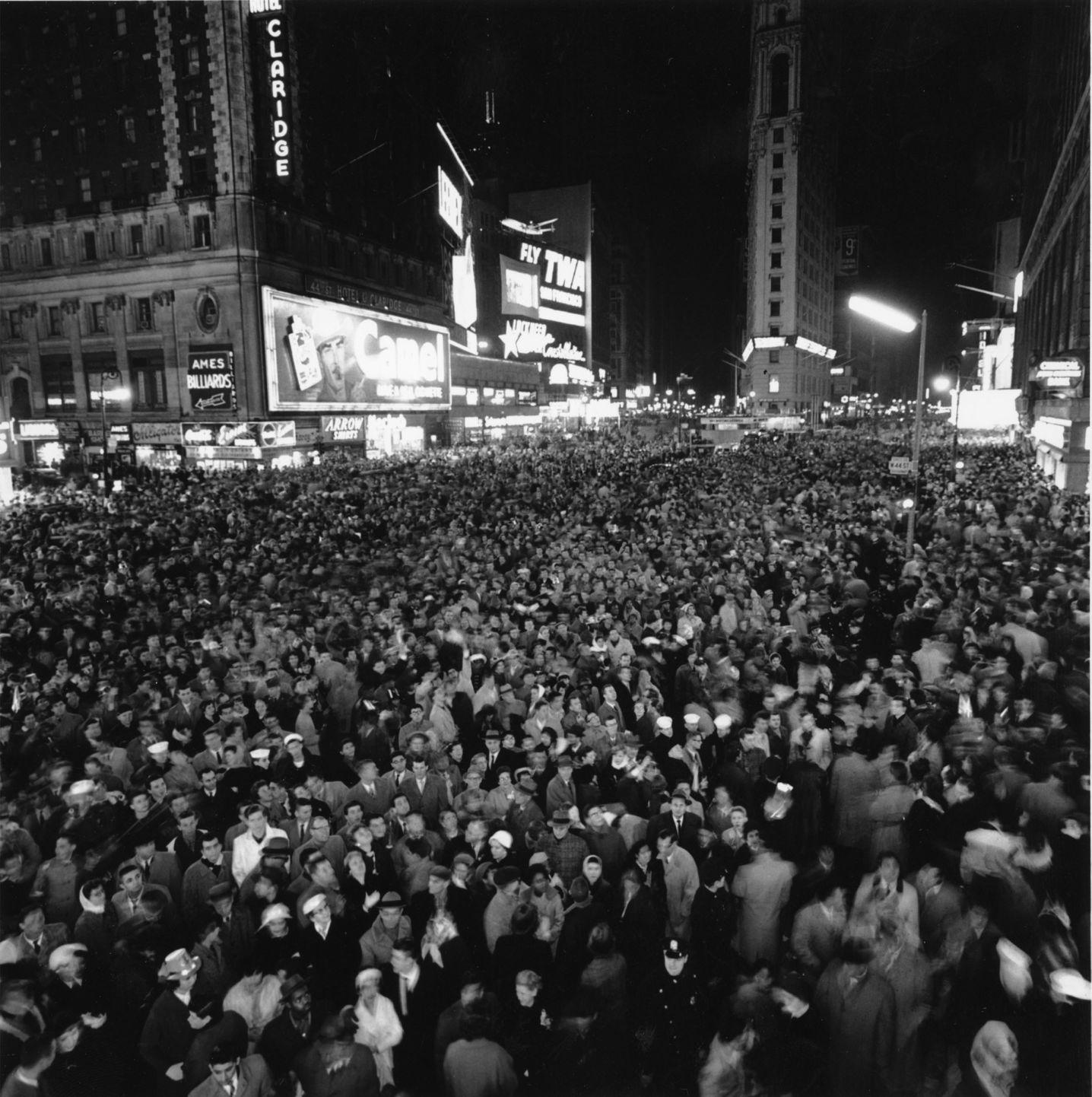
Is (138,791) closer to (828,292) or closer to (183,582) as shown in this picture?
(183,582)

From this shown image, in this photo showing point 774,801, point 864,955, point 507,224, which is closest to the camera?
point 864,955

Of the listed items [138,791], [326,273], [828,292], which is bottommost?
[138,791]

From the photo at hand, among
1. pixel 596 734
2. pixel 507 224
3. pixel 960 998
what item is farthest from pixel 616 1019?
pixel 507 224

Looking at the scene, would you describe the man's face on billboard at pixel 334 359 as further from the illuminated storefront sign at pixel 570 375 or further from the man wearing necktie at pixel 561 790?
the illuminated storefront sign at pixel 570 375

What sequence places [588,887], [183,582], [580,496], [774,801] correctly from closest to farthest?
1. [588,887]
2. [774,801]
3. [183,582]
4. [580,496]

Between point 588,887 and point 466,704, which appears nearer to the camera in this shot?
point 588,887

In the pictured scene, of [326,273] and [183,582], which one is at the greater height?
[326,273]

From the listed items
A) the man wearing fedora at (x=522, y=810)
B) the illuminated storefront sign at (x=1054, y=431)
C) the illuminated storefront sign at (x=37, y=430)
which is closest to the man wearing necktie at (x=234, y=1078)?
the man wearing fedora at (x=522, y=810)

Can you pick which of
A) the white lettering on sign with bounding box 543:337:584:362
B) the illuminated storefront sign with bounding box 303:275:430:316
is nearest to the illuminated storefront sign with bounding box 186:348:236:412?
the illuminated storefront sign with bounding box 303:275:430:316
